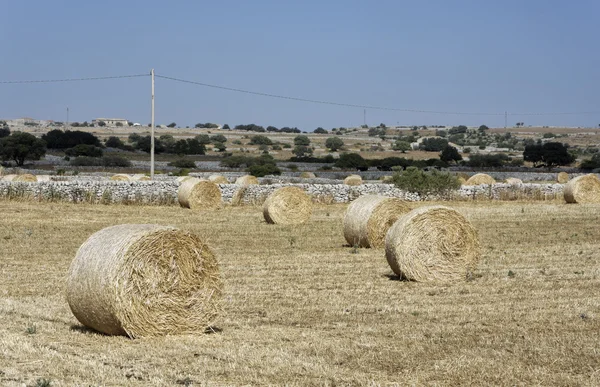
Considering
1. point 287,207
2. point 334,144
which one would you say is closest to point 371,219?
point 287,207

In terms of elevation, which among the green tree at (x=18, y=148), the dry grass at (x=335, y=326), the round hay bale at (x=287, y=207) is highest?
the green tree at (x=18, y=148)

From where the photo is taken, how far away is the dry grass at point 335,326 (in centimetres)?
1015

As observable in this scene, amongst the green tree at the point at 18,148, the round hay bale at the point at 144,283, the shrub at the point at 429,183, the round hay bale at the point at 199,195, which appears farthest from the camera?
the green tree at the point at 18,148

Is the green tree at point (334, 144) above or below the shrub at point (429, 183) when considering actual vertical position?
above

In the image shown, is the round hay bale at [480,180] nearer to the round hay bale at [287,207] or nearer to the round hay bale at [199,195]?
the round hay bale at [199,195]

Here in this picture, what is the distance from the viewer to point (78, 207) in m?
34.8

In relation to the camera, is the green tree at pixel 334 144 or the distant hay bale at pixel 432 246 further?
the green tree at pixel 334 144

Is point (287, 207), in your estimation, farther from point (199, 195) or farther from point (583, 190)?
point (583, 190)

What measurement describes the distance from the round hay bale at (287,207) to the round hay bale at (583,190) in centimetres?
1281

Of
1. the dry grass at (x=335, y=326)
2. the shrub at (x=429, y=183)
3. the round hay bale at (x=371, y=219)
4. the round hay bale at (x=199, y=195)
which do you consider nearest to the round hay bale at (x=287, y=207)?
the round hay bale at (x=199, y=195)

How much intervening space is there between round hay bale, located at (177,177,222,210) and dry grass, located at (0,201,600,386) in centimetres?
1162

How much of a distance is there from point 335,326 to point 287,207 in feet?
58.2

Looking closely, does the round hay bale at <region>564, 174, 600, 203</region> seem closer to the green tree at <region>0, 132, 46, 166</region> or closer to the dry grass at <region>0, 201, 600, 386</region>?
the dry grass at <region>0, 201, 600, 386</region>

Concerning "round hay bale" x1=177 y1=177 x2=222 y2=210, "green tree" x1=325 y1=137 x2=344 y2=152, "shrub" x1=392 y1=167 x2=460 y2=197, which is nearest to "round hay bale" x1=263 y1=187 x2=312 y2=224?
"round hay bale" x1=177 y1=177 x2=222 y2=210
